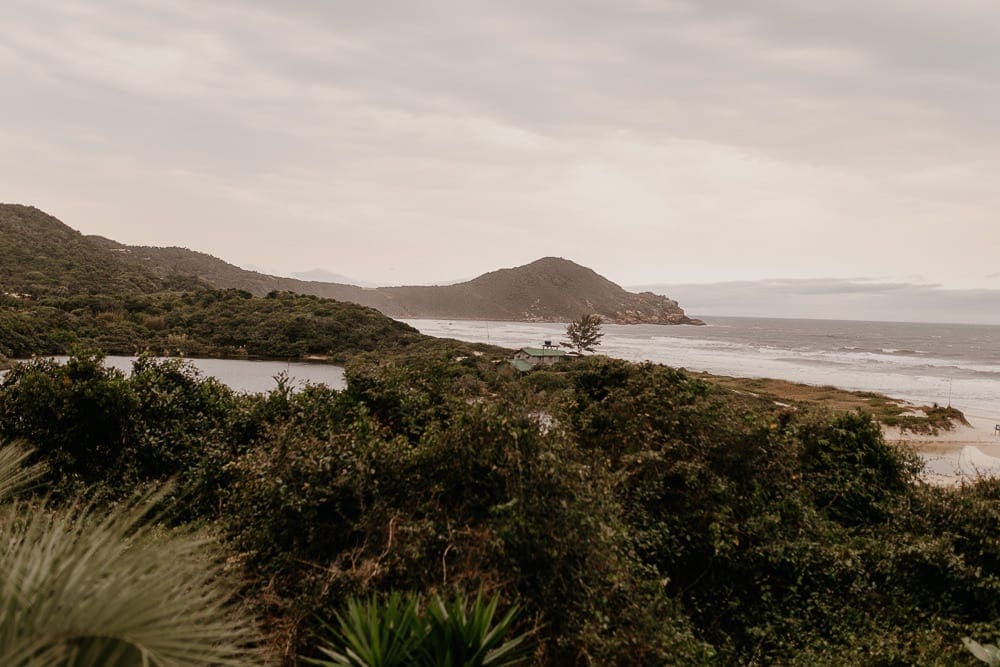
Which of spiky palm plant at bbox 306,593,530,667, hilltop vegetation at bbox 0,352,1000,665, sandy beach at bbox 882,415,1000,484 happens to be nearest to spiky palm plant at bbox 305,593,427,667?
spiky palm plant at bbox 306,593,530,667

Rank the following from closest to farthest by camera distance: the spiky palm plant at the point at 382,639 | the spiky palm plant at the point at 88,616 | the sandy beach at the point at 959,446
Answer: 1. the spiky palm plant at the point at 88,616
2. the spiky palm plant at the point at 382,639
3. the sandy beach at the point at 959,446

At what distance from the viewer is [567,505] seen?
203 inches

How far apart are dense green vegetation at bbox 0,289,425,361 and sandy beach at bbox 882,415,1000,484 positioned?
28.5m

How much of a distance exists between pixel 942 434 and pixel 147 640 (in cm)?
3507

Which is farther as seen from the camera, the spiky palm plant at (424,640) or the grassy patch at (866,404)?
the grassy patch at (866,404)

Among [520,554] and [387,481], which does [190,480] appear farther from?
[520,554]

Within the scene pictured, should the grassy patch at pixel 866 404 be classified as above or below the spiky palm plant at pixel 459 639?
below

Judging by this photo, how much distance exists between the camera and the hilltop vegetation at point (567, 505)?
5039 mm

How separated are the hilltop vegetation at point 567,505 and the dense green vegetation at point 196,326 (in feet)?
70.0

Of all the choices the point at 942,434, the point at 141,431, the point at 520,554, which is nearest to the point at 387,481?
the point at 520,554

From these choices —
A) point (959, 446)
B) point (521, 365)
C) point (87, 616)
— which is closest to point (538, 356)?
point (521, 365)

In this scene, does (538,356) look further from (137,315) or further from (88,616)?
(88,616)

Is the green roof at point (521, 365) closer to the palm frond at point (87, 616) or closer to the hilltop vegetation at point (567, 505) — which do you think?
the hilltop vegetation at point (567, 505)

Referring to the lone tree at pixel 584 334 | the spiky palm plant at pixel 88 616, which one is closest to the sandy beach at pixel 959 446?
the spiky palm plant at pixel 88 616
